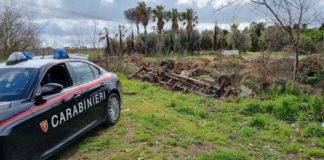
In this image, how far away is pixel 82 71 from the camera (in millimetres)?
8250

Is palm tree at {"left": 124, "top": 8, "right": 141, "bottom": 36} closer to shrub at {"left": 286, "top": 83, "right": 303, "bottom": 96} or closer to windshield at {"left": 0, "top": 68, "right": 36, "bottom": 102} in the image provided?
shrub at {"left": 286, "top": 83, "right": 303, "bottom": 96}

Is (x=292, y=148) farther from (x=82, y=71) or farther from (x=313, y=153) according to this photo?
(x=82, y=71)

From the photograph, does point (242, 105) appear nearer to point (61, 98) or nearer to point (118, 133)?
point (118, 133)

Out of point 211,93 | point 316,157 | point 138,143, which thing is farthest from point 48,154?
point 211,93

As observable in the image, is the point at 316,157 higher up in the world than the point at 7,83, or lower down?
lower down

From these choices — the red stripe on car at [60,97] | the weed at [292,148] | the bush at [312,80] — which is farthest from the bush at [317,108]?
the bush at [312,80]

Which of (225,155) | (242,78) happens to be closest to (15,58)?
(225,155)

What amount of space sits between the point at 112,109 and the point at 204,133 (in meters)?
1.88

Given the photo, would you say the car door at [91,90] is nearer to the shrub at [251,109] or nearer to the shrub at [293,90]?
the shrub at [251,109]

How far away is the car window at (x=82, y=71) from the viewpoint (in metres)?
7.95

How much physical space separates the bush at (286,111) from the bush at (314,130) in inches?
51.3

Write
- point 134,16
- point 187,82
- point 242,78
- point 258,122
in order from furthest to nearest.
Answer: point 134,16
point 187,82
point 242,78
point 258,122

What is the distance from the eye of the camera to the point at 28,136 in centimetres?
597

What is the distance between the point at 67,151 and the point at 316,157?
4.42m
